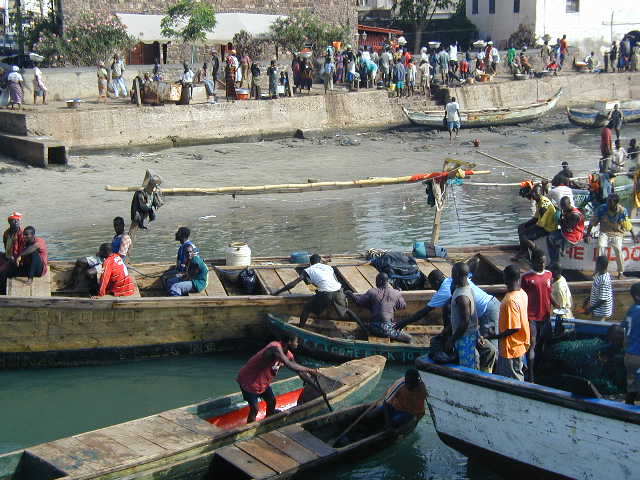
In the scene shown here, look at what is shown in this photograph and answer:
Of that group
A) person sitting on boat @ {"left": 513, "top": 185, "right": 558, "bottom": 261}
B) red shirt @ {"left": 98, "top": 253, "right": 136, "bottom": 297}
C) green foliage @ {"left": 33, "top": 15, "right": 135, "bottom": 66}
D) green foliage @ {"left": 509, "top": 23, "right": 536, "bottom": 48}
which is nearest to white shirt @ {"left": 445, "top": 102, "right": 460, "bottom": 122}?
green foliage @ {"left": 33, "top": 15, "right": 135, "bottom": 66}

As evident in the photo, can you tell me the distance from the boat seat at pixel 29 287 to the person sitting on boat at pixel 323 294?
11.0ft

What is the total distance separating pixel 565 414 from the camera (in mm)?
8156

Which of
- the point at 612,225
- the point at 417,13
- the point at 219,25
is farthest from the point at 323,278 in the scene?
the point at 417,13

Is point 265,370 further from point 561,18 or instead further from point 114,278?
point 561,18

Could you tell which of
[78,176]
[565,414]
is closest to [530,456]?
[565,414]

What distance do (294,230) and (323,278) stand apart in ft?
25.9

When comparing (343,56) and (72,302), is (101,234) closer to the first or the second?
(72,302)

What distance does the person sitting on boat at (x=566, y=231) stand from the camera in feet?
43.1

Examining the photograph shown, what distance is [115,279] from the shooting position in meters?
12.3

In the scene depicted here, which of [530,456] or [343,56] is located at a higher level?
[343,56]

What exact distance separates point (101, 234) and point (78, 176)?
15.5 feet

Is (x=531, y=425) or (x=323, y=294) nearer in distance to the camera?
(x=531, y=425)

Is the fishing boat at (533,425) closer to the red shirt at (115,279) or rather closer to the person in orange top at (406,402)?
the person in orange top at (406,402)

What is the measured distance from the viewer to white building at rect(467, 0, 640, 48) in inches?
1644
